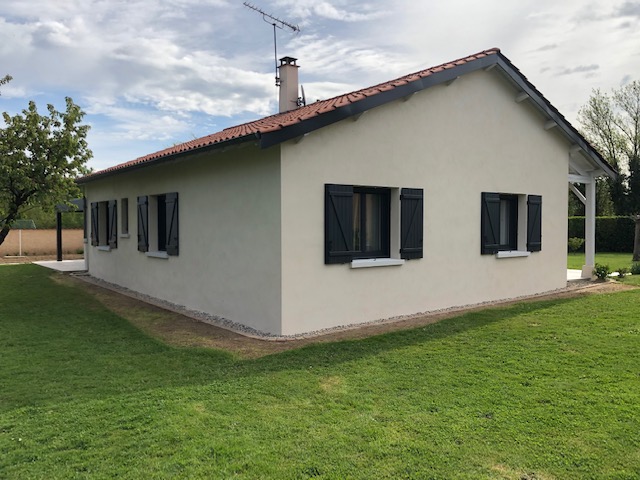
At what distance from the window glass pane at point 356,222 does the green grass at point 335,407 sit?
6.32 feet

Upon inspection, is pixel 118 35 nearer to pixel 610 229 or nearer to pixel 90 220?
pixel 90 220

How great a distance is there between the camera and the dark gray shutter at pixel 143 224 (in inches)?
469

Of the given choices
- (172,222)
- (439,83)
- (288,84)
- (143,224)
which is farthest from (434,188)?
(143,224)

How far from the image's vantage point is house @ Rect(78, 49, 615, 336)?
786 cm

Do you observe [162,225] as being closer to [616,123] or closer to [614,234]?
[614,234]

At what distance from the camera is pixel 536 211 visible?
38.3 feet

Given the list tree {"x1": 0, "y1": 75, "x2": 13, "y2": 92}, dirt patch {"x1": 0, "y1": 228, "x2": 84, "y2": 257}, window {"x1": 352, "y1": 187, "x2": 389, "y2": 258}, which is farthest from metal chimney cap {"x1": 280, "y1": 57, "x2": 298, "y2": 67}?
dirt patch {"x1": 0, "y1": 228, "x2": 84, "y2": 257}

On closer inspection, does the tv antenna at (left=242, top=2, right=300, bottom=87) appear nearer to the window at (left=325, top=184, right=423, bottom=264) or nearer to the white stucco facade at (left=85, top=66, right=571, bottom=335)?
the white stucco facade at (left=85, top=66, right=571, bottom=335)

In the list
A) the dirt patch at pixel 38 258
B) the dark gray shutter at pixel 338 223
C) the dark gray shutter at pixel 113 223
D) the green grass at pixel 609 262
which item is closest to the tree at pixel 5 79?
the dark gray shutter at pixel 113 223

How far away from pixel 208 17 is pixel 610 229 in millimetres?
25461

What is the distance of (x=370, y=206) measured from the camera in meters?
9.09

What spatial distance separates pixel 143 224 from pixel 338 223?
595 centimetres

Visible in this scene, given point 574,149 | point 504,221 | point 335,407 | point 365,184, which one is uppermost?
point 574,149

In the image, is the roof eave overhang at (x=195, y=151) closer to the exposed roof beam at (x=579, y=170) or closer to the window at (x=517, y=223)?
the window at (x=517, y=223)
